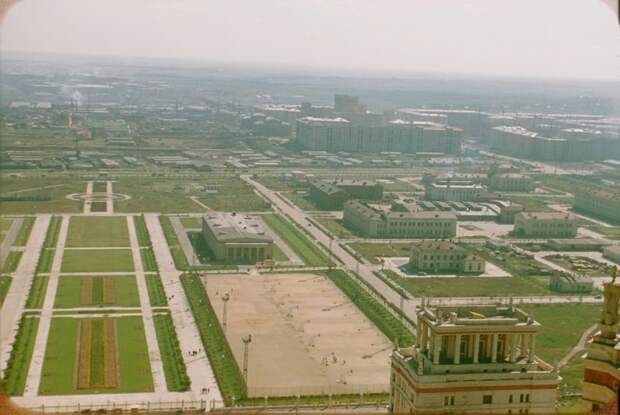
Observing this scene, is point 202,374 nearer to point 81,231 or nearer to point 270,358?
point 270,358

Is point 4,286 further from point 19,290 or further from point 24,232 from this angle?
point 24,232

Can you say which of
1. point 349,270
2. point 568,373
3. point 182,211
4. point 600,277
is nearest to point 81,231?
point 182,211

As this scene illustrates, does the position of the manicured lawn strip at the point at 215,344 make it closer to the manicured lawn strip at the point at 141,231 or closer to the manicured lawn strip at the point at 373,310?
the manicured lawn strip at the point at 373,310

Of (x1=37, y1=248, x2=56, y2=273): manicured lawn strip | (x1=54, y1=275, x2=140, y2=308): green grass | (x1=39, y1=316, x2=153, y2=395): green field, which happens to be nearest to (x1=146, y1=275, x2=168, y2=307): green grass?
(x1=54, y1=275, x2=140, y2=308): green grass

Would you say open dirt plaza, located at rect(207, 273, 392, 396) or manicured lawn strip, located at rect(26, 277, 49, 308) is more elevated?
open dirt plaza, located at rect(207, 273, 392, 396)

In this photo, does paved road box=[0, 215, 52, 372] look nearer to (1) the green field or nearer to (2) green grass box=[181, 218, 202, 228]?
(1) the green field

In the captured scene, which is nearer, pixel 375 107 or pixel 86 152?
pixel 86 152

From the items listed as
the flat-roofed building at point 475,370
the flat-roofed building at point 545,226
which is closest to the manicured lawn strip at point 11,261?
the flat-roofed building at point 545,226
